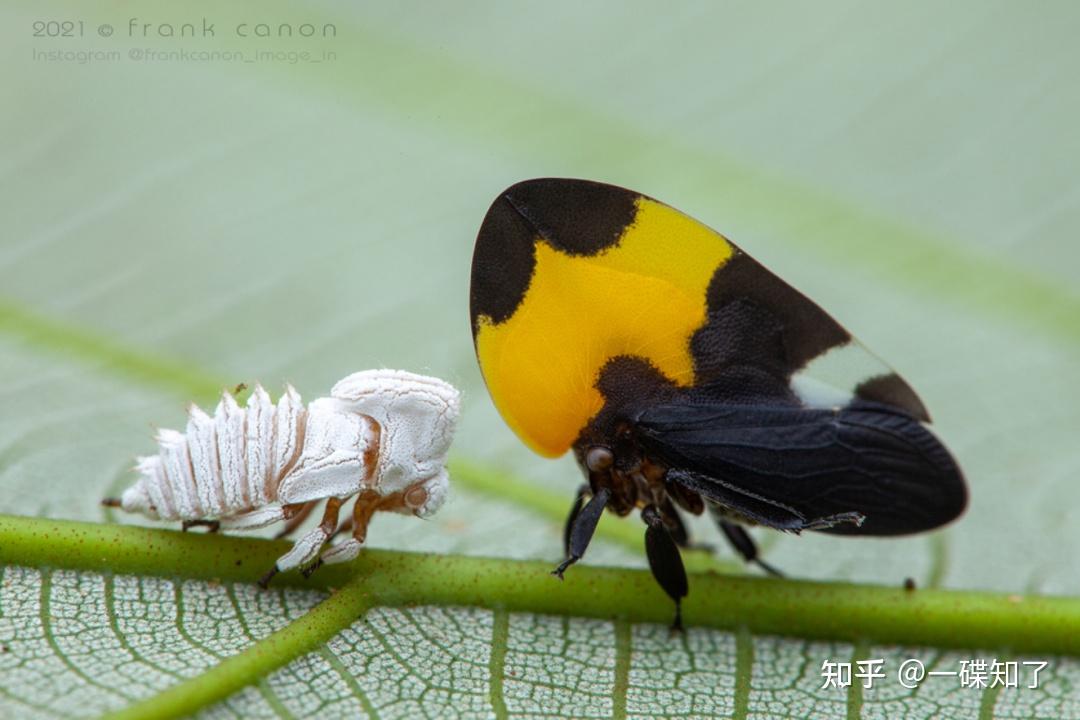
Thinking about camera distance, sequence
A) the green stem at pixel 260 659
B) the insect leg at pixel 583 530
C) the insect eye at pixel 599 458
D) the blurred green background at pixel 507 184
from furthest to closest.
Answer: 1. the blurred green background at pixel 507 184
2. the insect eye at pixel 599 458
3. the insect leg at pixel 583 530
4. the green stem at pixel 260 659

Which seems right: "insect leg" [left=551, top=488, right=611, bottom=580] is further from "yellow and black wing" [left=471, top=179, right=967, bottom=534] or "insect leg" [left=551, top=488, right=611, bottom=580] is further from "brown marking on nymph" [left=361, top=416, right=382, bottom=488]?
"brown marking on nymph" [left=361, top=416, right=382, bottom=488]

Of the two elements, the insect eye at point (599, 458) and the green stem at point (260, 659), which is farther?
the insect eye at point (599, 458)

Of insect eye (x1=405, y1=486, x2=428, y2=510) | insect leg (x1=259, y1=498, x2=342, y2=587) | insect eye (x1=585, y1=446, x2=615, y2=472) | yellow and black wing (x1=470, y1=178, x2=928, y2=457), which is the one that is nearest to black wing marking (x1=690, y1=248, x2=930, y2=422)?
yellow and black wing (x1=470, y1=178, x2=928, y2=457)

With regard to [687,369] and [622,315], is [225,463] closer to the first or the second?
[622,315]

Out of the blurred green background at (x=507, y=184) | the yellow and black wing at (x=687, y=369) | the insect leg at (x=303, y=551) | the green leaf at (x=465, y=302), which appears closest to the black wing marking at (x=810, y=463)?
the yellow and black wing at (x=687, y=369)

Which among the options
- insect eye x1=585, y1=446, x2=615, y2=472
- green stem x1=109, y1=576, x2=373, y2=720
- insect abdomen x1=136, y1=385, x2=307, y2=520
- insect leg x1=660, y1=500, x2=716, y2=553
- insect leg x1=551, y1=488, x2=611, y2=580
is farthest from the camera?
insect leg x1=660, y1=500, x2=716, y2=553

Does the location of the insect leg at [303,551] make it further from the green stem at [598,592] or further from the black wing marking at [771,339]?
the black wing marking at [771,339]

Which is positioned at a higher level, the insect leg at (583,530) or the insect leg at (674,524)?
the insect leg at (674,524)

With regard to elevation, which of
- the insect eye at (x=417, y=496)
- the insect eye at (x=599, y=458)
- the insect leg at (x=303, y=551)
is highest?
the insect eye at (x=599, y=458)

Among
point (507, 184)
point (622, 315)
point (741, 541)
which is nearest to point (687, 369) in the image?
point (622, 315)

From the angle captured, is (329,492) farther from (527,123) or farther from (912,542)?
(527,123)
